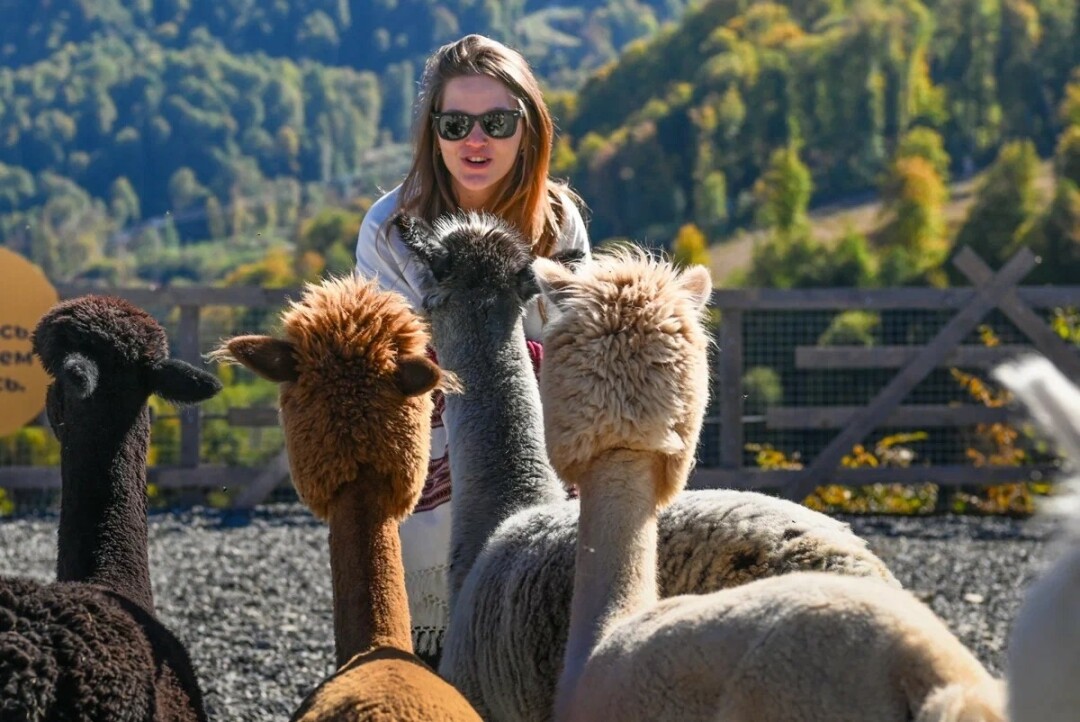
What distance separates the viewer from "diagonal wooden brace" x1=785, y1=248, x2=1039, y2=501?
12094 millimetres

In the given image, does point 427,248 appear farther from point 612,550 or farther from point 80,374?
point 612,550

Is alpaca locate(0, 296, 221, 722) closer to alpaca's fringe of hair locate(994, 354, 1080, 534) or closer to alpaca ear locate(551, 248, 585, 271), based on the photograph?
alpaca ear locate(551, 248, 585, 271)

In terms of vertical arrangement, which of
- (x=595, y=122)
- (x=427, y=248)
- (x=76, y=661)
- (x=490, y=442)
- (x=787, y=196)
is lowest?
(x=76, y=661)

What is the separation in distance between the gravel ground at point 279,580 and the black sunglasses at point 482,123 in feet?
10.2

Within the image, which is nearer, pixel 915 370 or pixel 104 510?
pixel 104 510

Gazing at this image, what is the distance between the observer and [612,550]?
8.95 feet

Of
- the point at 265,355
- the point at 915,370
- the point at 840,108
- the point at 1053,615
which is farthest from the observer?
the point at 840,108

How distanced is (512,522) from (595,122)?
5073cm

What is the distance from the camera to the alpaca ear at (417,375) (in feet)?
9.82

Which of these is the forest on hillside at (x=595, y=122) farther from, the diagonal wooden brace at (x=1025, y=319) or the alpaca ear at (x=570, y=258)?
the alpaca ear at (x=570, y=258)

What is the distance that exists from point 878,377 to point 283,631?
734 centimetres

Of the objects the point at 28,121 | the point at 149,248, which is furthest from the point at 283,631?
the point at 28,121

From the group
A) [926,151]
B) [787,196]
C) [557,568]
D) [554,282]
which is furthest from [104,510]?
[926,151]

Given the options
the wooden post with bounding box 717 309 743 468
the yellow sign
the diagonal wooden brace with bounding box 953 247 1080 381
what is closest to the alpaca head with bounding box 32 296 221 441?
the wooden post with bounding box 717 309 743 468
